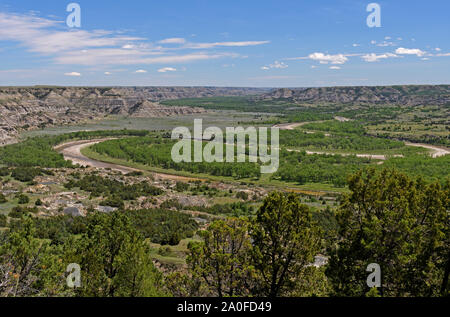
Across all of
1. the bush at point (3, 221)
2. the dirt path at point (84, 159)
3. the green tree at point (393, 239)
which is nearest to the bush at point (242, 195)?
the dirt path at point (84, 159)

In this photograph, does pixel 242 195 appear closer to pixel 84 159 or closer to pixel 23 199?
pixel 23 199

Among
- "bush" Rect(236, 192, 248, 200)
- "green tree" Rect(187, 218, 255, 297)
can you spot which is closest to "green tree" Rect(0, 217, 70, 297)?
"green tree" Rect(187, 218, 255, 297)

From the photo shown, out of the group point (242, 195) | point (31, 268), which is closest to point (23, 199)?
point (242, 195)

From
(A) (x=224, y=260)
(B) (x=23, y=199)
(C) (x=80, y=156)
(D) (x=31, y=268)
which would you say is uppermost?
(A) (x=224, y=260)

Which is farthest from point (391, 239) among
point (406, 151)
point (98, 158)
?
point (406, 151)

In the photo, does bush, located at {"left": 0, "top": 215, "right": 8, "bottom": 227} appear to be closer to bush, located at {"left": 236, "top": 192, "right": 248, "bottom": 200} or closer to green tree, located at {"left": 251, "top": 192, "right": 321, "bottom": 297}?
green tree, located at {"left": 251, "top": 192, "right": 321, "bottom": 297}
